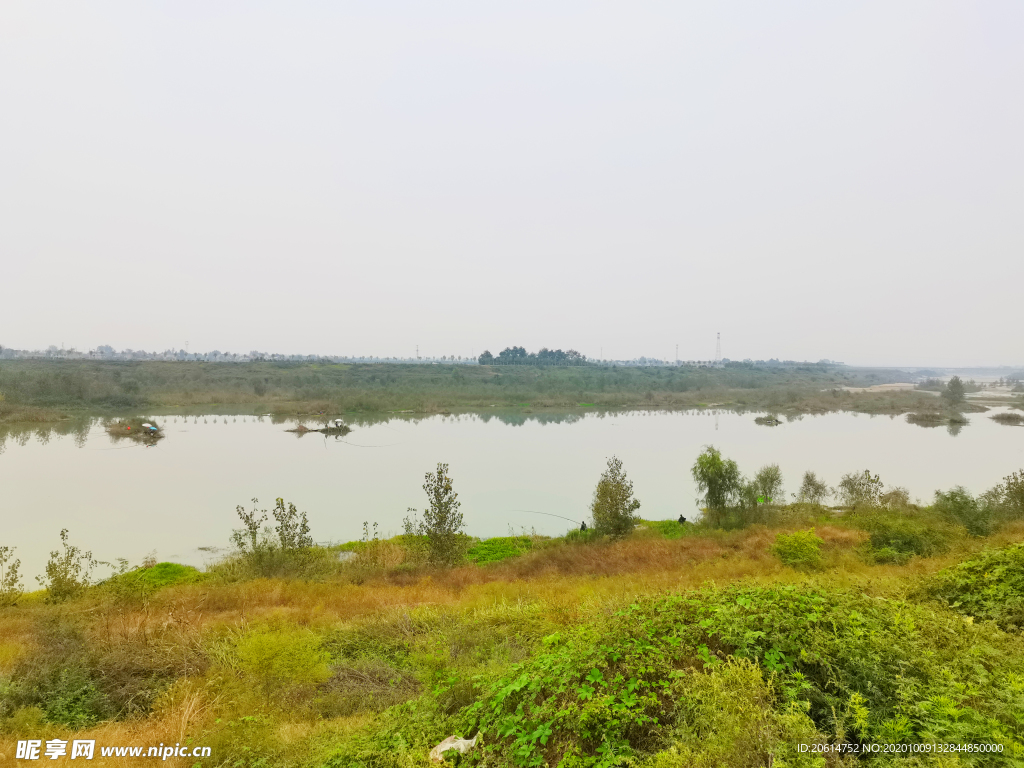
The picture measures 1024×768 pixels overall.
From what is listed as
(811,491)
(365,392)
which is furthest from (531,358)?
(811,491)

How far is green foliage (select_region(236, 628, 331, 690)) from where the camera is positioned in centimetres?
585

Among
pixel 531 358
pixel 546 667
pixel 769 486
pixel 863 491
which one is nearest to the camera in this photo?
pixel 546 667

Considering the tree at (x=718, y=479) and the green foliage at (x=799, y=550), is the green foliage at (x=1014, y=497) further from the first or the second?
the green foliage at (x=799, y=550)

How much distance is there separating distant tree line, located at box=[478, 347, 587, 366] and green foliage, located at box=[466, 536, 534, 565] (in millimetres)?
115353

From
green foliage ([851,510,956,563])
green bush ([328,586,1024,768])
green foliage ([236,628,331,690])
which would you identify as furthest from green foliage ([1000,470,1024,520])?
green foliage ([236,628,331,690])

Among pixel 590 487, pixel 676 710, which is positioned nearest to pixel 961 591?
pixel 676 710

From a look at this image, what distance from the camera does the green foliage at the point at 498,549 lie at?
1579cm

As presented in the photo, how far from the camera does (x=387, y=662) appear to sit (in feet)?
21.7

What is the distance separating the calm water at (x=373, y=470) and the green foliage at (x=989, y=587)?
46.9ft

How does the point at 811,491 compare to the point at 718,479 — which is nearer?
the point at 718,479

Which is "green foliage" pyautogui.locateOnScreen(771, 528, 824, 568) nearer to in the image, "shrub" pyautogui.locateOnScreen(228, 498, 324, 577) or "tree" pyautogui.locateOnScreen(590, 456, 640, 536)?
"tree" pyautogui.locateOnScreen(590, 456, 640, 536)

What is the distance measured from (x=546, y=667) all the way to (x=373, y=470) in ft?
84.6

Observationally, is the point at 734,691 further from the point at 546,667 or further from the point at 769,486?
the point at 769,486

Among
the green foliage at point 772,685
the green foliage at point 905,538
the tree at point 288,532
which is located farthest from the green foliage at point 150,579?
the green foliage at point 905,538
